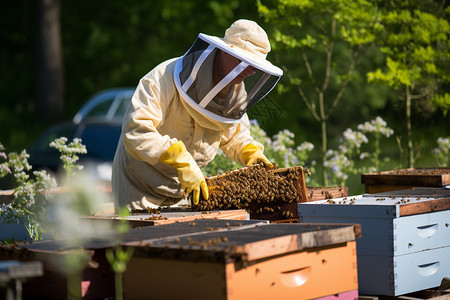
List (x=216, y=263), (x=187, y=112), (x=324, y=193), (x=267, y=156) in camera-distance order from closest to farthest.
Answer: (x=216, y=263)
(x=187, y=112)
(x=324, y=193)
(x=267, y=156)

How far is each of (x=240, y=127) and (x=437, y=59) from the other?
3.27m

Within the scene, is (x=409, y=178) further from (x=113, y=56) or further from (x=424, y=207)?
(x=113, y=56)

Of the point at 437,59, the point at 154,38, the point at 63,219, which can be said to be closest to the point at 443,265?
the point at 63,219

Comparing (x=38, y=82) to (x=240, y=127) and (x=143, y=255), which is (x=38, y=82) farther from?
(x=143, y=255)

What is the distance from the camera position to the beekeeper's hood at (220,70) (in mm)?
4012

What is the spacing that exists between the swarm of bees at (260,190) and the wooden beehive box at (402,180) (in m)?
0.90

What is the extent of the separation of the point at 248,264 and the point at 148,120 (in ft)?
5.31

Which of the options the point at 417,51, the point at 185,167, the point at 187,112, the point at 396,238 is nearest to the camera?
the point at 396,238

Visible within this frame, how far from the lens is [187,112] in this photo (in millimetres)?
4238

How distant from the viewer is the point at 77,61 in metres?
22.0

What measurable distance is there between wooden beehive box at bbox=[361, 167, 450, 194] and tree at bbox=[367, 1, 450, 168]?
2.20 metres

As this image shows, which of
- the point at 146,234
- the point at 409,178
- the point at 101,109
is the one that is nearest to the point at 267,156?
the point at 409,178

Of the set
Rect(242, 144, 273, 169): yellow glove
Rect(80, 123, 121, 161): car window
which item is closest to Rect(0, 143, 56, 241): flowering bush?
Rect(242, 144, 273, 169): yellow glove

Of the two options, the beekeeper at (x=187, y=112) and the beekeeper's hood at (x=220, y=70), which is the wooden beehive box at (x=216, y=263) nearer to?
the beekeeper at (x=187, y=112)
